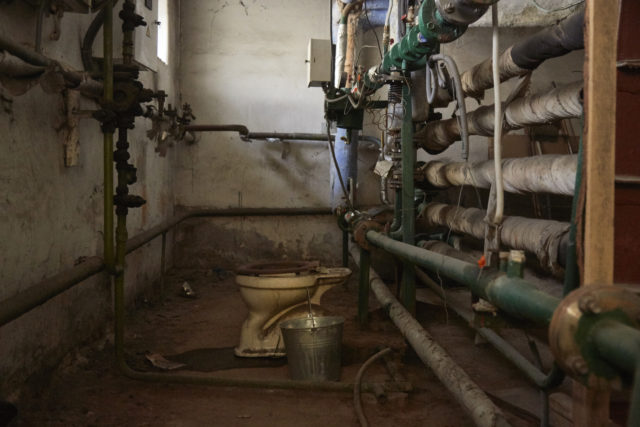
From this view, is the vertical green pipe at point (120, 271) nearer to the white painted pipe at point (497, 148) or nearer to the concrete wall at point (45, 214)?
the concrete wall at point (45, 214)

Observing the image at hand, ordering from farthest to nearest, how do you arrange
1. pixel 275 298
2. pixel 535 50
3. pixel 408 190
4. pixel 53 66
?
pixel 275 298, pixel 408 190, pixel 53 66, pixel 535 50

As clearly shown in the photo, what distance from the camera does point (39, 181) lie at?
262cm

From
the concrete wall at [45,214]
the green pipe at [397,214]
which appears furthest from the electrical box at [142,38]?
the green pipe at [397,214]

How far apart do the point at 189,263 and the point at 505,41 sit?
4.16 meters

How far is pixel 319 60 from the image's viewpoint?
4.52 m

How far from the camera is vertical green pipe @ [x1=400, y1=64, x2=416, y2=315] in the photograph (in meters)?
3.15

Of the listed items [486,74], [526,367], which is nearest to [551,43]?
[486,74]

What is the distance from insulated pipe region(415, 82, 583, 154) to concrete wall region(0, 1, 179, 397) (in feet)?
6.86

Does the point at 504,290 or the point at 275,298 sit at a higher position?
the point at 504,290

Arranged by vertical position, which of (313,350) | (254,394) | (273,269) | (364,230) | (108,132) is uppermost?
(108,132)

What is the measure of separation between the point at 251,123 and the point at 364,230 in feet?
9.71

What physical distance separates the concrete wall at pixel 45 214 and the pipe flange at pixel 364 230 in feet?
5.48

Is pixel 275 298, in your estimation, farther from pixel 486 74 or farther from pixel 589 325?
pixel 589 325

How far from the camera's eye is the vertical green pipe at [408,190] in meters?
3.15
